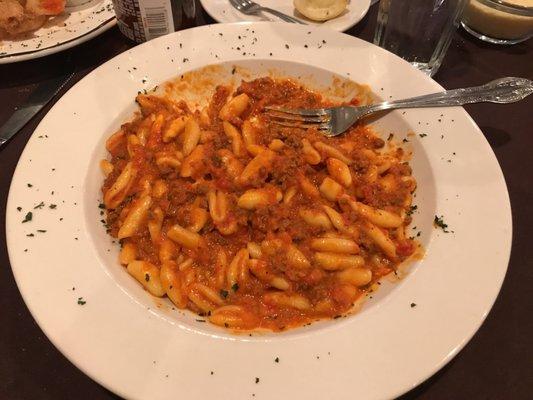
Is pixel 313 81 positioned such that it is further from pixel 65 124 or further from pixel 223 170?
pixel 65 124

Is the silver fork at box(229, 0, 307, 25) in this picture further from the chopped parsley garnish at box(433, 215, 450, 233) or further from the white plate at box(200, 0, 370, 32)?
the chopped parsley garnish at box(433, 215, 450, 233)

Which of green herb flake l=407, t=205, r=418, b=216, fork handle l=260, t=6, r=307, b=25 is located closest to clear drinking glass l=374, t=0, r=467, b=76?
fork handle l=260, t=6, r=307, b=25

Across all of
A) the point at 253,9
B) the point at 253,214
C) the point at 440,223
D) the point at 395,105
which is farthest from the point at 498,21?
the point at 253,214

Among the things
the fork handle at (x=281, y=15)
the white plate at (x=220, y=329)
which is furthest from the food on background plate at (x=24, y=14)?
the fork handle at (x=281, y=15)

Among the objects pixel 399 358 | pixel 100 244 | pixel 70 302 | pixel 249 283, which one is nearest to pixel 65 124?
pixel 100 244

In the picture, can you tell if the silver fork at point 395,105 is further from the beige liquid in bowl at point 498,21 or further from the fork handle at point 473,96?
the beige liquid in bowl at point 498,21
